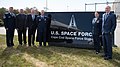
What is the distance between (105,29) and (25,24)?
3.80 metres

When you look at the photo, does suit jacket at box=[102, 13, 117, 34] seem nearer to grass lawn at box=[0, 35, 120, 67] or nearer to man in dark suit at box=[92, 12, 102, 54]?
man in dark suit at box=[92, 12, 102, 54]

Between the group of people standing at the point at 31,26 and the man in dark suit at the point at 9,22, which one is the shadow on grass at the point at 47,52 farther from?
the man in dark suit at the point at 9,22

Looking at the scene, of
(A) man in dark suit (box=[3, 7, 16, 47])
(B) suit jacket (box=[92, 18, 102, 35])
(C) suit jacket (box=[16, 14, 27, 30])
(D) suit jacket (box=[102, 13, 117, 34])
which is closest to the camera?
(D) suit jacket (box=[102, 13, 117, 34])

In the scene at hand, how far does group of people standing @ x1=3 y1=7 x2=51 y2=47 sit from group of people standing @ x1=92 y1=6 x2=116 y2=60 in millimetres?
2401

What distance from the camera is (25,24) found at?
40.5 feet

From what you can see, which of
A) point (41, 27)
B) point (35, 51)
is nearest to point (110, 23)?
point (35, 51)

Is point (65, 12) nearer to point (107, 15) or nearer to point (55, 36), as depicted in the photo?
point (55, 36)

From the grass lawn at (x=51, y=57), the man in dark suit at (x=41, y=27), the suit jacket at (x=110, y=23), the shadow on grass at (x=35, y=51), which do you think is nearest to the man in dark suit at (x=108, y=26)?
the suit jacket at (x=110, y=23)

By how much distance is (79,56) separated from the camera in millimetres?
10836

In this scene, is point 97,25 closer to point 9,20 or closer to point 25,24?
point 25,24

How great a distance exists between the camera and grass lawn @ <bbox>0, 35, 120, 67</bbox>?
9.77 m

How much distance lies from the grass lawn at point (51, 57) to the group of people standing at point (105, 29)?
44cm

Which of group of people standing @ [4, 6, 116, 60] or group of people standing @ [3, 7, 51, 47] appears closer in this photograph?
group of people standing @ [4, 6, 116, 60]

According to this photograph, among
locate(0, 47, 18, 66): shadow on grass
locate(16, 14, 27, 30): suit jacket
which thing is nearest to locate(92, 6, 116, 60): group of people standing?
locate(16, 14, 27, 30): suit jacket
